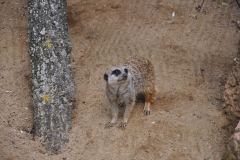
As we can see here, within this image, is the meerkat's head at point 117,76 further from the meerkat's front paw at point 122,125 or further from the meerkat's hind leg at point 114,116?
the meerkat's front paw at point 122,125

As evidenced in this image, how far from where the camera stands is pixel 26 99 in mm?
4375

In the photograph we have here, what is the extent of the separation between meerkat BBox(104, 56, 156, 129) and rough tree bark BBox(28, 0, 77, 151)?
50 centimetres

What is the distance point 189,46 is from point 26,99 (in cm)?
264

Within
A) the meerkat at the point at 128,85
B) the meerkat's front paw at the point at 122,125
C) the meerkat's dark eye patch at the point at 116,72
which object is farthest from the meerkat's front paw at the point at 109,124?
the meerkat's dark eye patch at the point at 116,72

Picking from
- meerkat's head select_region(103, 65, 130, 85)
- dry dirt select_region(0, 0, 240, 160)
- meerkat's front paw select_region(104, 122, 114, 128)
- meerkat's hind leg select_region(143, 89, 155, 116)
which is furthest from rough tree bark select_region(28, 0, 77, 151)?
meerkat's hind leg select_region(143, 89, 155, 116)

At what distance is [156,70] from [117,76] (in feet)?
4.44

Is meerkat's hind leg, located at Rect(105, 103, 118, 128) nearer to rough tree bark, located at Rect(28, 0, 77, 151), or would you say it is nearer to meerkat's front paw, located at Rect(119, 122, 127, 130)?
meerkat's front paw, located at Rect(119, 122, 127, 130)

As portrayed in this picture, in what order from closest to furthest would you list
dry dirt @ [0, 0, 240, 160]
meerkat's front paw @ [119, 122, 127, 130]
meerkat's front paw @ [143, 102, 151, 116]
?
dry dirt @ [0, 0, 240, 160] < meerkat's front paw @ [119, 122, 127, 130] < meerkat's front paw @ [143, 102, 151, 116]

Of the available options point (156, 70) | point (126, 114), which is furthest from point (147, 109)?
point (156, 70)

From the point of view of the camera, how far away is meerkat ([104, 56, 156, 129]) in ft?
12.7

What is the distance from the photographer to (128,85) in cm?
399

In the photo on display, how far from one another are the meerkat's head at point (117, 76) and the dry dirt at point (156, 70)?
543 millimetres

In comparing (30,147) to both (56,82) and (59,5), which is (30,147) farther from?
(59,5)

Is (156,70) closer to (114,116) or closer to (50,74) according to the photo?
(114,116)
